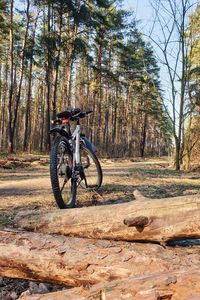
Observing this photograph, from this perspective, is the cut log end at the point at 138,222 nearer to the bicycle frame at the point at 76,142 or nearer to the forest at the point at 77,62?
the bicycle frame at the point at 76,142

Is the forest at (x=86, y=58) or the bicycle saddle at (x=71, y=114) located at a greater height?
the forest at (x=86, y=58)

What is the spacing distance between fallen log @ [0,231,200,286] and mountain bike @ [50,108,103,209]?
1.57m

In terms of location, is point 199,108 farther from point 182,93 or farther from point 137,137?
point 137,137

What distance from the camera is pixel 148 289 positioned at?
193 centimetres

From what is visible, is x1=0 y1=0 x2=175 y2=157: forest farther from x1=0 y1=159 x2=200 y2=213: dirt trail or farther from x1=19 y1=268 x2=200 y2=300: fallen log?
x1=19 y1=268 x2=200 y2=300: fallen log

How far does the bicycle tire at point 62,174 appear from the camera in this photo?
4.45 m

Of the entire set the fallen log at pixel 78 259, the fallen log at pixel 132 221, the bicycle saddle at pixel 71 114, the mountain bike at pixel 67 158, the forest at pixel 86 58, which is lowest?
the fallen log at pixel 78 259

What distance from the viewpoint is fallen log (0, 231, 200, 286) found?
242 cm

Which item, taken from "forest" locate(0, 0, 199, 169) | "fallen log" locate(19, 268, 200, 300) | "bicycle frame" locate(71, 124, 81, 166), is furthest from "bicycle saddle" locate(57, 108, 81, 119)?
"forest" locate(0, 0, 199, 169)

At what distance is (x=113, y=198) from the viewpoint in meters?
5.55

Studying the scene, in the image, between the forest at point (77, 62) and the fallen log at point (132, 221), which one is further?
the forest at point (77, 62)

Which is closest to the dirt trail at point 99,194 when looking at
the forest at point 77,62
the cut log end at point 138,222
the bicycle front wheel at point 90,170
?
the bicycle front wheel at point 90,170

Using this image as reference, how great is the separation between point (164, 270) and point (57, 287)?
1.01 metres

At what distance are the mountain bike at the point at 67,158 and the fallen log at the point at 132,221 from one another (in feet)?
3.61
